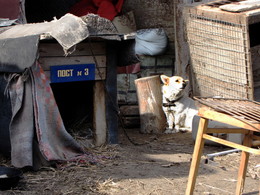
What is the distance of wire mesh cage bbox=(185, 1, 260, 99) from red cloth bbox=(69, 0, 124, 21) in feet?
5.44

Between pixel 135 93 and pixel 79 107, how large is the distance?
2066mm

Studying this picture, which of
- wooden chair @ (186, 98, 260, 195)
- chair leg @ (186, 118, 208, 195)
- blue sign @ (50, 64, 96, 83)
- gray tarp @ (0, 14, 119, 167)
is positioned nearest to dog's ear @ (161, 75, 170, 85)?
blue sign @ (50, 64, 96, 83)

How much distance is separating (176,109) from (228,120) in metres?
4.58

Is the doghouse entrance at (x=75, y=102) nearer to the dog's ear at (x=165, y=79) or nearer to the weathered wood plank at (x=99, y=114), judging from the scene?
the weathered wood plank at (x=99, y=114)

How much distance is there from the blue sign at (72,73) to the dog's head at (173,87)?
1.98 metres

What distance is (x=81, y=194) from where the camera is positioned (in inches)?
200

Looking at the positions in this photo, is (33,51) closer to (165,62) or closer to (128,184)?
(128,184)

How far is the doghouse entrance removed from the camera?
24.6 ft

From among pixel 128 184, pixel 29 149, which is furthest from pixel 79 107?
pixel 128 184

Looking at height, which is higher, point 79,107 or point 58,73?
point 58,73

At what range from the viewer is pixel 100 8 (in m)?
9.56

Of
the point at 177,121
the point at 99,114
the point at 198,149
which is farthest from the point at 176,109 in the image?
the point at 198,149

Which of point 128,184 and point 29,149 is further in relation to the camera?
point 29,149

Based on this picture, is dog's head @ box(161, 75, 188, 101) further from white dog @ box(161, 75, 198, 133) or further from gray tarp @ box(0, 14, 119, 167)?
gray tarp @ box(0, 14, 119, 167)
